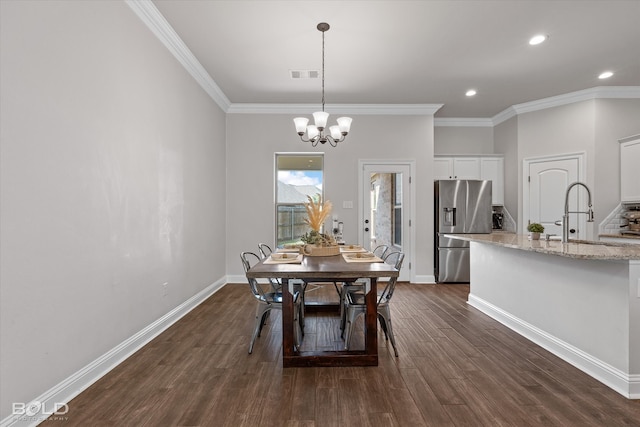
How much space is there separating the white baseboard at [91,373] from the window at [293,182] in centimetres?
230

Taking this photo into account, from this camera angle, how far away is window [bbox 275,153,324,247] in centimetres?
521

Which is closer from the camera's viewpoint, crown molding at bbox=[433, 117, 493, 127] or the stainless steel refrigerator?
the stainless steel refrigerator

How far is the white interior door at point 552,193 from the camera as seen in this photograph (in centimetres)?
458

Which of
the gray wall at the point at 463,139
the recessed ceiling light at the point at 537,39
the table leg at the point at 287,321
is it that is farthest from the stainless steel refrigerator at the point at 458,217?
the table leg at the point at 287,321

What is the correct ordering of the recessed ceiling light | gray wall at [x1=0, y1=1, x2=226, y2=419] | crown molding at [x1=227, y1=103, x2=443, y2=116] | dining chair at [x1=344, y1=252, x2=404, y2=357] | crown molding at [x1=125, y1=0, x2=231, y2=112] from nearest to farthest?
gray wall at [x1=0, y1=1, x2=226, y2=419], dining chair at [x1=344, y1=252, x2=404, y2=357], crown molding at [x1=125, y1=0, x2=231, y2=112], the recessed ceiling light, crown molding at [x1=227, y1=103, x2=443, y2=116]

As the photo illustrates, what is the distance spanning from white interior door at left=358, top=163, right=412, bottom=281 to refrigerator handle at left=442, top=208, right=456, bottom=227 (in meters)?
0.60

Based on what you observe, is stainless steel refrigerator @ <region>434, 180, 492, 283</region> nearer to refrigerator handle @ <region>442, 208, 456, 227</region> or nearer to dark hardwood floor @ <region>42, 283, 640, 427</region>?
refrigerator handle @ <region>442, 208, 456, 227</region>

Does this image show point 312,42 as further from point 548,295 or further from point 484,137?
point 484,137

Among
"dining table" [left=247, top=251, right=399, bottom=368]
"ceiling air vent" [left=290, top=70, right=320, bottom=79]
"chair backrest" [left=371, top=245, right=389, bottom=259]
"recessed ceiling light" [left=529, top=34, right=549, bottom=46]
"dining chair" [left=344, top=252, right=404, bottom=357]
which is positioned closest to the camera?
"dining table" [left=247, top=251, right=399, bottom=368]

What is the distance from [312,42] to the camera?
10.5 ft

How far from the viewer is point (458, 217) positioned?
5109 millimetres

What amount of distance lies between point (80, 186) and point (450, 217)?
4902 mm

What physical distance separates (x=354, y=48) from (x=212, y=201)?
9.09 feet

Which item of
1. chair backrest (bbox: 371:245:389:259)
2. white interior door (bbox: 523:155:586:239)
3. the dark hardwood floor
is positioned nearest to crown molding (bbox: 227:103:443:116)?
white interior door (bbox: 523:155:586:239)
